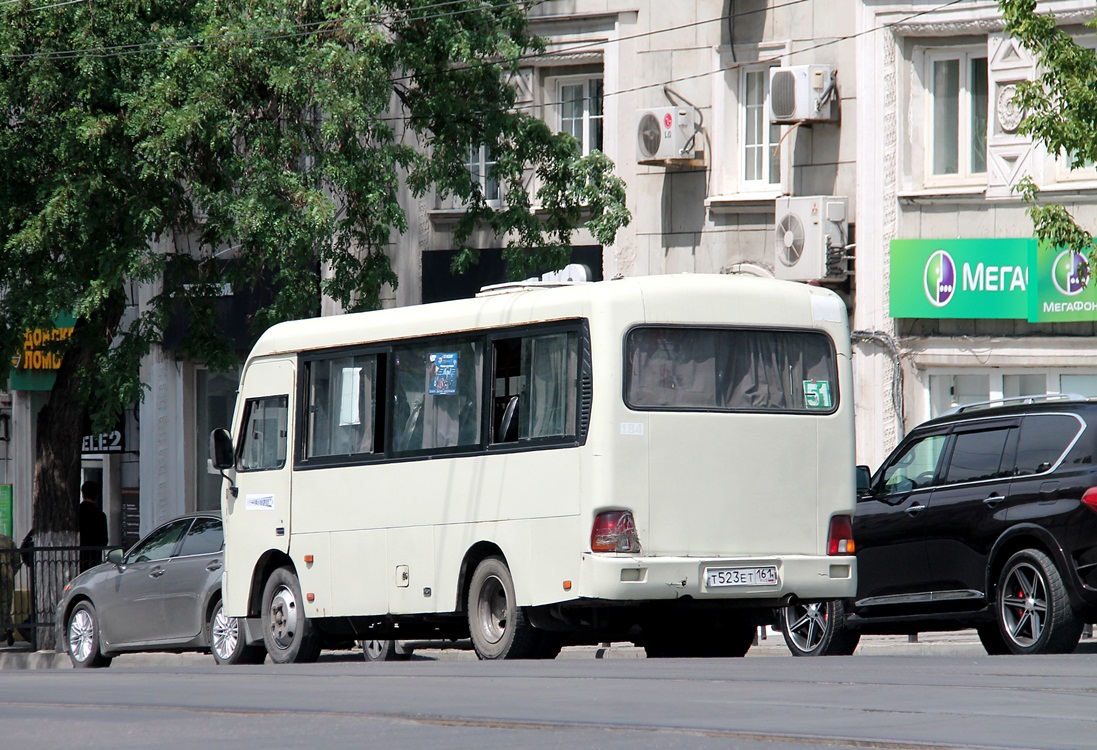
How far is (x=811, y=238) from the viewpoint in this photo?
74.0ft

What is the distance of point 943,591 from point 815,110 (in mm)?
9326

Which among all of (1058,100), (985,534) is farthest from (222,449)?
(1058,100)

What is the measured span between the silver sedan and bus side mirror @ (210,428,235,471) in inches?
53.7

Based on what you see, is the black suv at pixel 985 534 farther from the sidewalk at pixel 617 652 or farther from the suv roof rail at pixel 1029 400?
the sidewalk at pixel 617 652

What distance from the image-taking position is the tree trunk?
22.1 m

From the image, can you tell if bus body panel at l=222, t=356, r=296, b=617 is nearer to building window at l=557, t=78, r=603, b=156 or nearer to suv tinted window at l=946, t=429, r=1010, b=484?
suv tinted window at l=946, t=429, r=1010, b=484

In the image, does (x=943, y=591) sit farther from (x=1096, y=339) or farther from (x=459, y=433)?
(x=1096, y=339)

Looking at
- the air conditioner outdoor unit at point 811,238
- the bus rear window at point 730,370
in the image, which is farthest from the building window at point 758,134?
the bus rear window at point 730,370

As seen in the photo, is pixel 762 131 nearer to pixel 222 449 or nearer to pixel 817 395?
pixel 222 449

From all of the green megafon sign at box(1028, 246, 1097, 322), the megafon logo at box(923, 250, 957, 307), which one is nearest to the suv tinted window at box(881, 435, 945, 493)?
the green megafon sign at box(1028, 246, 1097, 322)

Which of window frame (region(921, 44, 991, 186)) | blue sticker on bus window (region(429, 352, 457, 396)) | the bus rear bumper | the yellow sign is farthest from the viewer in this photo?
the yellow sign

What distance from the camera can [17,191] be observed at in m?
20.8

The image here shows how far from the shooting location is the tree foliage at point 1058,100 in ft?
54.4

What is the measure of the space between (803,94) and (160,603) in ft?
30.4
